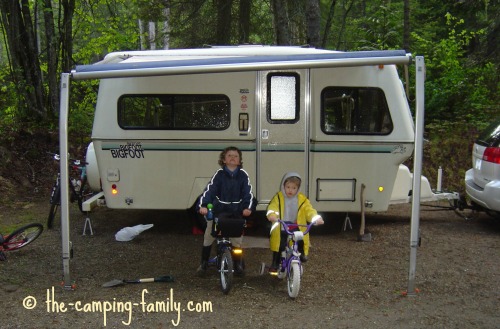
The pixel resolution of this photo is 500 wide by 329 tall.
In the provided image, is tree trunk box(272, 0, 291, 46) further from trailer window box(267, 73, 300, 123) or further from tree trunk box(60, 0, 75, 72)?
trailer window box(267, 73, 300, 123)

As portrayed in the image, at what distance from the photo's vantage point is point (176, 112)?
24.3 ft

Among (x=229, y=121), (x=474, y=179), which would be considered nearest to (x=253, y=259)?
(x=229, y=121)

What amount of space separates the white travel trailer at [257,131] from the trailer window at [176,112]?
0.01 m

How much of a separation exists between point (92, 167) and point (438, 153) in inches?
304

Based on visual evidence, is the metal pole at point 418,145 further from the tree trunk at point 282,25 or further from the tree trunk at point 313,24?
the tree trunk at point 282,25

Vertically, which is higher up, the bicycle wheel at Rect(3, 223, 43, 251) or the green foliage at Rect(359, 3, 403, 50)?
the green foliage at Rect(359, 3, 403, 50)

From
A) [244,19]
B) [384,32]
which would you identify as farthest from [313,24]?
[384,32]

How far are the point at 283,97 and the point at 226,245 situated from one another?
8.14ft

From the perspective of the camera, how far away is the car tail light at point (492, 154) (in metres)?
7.38

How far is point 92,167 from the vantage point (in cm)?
835

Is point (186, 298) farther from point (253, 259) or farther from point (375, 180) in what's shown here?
point (375, 180)

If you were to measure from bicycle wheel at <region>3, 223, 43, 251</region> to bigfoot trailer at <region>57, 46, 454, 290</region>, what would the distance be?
3.22 feet

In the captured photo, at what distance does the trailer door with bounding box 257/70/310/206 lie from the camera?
7.29 metres

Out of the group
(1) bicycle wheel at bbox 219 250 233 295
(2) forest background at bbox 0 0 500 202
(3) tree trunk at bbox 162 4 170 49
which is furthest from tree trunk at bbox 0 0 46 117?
(1) bicycle wheel at bbox 219 250 233 295
